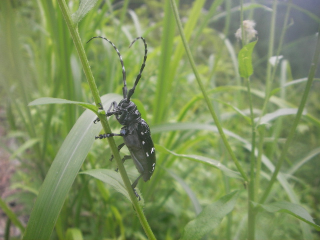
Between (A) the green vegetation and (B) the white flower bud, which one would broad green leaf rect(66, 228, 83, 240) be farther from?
(B) the white flower bud

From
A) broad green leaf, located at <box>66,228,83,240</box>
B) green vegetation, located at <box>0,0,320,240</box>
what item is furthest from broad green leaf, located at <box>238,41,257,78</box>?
broad green leaf, located at <box>66,228,83,240</box>

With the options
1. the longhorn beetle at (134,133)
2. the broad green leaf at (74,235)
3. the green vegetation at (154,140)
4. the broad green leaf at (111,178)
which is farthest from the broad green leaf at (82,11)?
the broad green leaf at (74,235)

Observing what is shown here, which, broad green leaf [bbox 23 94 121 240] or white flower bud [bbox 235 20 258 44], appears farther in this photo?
white flower bud [bbox 235 20 258 44]

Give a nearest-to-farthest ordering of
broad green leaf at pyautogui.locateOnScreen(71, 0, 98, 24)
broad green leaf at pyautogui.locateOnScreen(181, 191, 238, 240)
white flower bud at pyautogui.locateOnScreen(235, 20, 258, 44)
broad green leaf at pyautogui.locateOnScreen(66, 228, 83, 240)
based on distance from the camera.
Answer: broad green leaf at pyautogui.locateOnScreen(71, 0, 98, 24)
broad green leaf at pyautogui.locateOnScreen(181, 191, 238, 240)
white flower bud at pyautogui.locateOnScreen(235, 20, 258, 44)
broad green leaf at pyautogui.locateOnScreen(66, 228, 83, 240)

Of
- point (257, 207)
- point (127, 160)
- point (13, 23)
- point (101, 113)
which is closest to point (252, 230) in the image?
point (257, 207)

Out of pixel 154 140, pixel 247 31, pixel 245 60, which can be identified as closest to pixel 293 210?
pixel 245 60

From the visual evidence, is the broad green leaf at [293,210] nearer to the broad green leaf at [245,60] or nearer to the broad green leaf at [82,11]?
the broad green leaf at [245,60]
